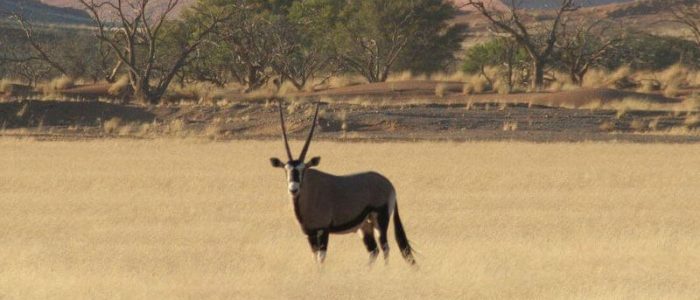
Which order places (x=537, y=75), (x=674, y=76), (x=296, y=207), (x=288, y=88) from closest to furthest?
(x=296, y=207) → (x=537, y=75) → (x=288, y=88) → (x=674, y=76)

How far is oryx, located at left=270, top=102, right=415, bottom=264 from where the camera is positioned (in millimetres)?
11492

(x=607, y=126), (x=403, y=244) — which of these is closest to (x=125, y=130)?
(x=607, y=126)

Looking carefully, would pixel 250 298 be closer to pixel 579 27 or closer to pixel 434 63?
pixel 579 27

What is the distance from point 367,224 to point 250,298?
1884 millimetres

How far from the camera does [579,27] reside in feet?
180

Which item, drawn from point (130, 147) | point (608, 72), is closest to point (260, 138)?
point (130, 147)

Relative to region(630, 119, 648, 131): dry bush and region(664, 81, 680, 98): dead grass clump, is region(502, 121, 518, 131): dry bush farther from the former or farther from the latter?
region(664, 81, 680, 98): dead grass clump

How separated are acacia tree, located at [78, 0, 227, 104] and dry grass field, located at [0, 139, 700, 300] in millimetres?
17642

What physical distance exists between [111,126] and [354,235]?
998 inches

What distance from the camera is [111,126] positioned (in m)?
39.4

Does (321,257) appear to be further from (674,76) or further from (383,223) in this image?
(674,76)

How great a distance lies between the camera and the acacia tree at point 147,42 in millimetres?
47250

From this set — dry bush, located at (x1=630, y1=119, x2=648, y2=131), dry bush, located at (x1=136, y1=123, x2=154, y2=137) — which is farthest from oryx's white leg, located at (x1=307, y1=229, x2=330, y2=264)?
dry bush, located at (x1=630, y1=119, x2=648, y2=131)

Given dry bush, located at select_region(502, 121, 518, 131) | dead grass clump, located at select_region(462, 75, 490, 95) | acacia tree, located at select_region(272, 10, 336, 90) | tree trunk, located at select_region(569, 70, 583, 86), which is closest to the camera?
dry bush, located at select_region(502, 121, 518, 131)
